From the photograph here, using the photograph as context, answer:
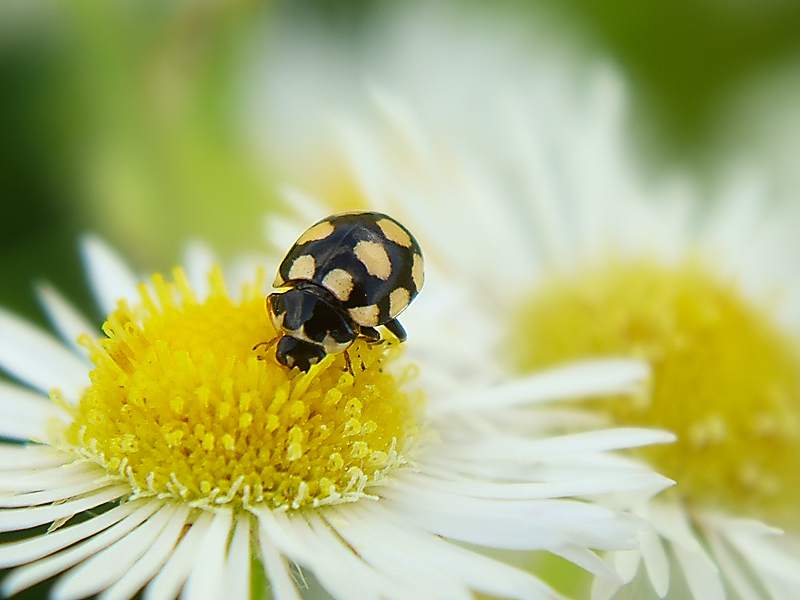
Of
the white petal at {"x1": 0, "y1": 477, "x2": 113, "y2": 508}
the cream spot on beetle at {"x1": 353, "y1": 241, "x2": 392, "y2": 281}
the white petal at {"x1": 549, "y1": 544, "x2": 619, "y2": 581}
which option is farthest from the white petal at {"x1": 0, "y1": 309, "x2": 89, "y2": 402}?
the white petal at {"x1": 549, "y1": 544, "x2": 619, "y2": 581}

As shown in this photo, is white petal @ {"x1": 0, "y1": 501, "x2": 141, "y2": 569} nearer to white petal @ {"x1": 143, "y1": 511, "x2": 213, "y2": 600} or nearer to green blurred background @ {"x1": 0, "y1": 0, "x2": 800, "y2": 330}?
white petal @ {"x1": 143, "y1": 511, "x2": 213, "y2": 600}

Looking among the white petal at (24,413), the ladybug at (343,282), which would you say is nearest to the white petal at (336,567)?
the ladybug at (343,282)

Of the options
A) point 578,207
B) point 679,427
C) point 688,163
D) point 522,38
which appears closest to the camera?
point 679,427

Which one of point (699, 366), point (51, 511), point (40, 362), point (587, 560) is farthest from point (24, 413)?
point (699, 366)

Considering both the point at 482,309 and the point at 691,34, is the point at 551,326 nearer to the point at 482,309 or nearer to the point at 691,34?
the point at 482,309

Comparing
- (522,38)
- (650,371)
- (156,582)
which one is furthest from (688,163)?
(156,582)
